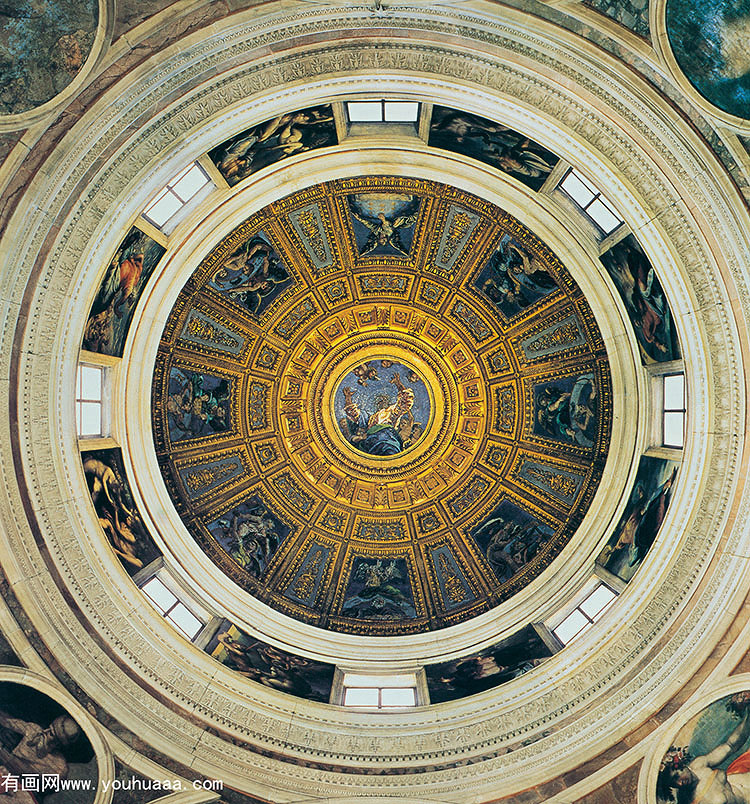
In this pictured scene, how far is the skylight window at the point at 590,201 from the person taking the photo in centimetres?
1274

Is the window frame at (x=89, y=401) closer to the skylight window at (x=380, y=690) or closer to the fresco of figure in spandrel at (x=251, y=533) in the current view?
the fresco of figure in spandrel at (x=251, y=533)

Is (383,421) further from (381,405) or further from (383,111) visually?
(383,111)

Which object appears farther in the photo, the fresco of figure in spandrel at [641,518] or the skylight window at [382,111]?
the fresco of figure in spandrel at [641,518]

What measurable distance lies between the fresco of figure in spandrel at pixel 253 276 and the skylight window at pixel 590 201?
5760mm

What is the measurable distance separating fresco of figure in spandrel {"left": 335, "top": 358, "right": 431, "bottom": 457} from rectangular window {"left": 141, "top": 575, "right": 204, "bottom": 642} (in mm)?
5127

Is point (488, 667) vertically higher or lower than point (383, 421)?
lower

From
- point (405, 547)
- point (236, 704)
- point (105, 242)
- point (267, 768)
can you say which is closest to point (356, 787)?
point (267, 768)

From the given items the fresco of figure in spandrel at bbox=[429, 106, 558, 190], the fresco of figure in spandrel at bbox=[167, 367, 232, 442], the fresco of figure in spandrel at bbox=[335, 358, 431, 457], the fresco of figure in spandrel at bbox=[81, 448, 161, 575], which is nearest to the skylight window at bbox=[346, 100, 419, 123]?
the fresco of figure in spandrel at bbox=[429, 106, 558, 190]

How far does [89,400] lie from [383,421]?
6.39m

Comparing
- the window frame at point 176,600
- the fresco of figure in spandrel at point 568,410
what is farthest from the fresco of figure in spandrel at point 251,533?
the fresco of figure in spandrel at point 568,410

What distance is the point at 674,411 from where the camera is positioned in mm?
13375

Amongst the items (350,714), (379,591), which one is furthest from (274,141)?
(350,714)

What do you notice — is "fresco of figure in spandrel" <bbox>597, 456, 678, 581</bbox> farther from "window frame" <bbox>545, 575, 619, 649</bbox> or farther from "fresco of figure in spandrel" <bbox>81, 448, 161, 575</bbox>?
"fresco of figure in spandrel" <bbox>81, 448, 161, 575</bbox>

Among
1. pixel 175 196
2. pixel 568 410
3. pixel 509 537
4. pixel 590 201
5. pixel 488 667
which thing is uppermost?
pixel 590 201
